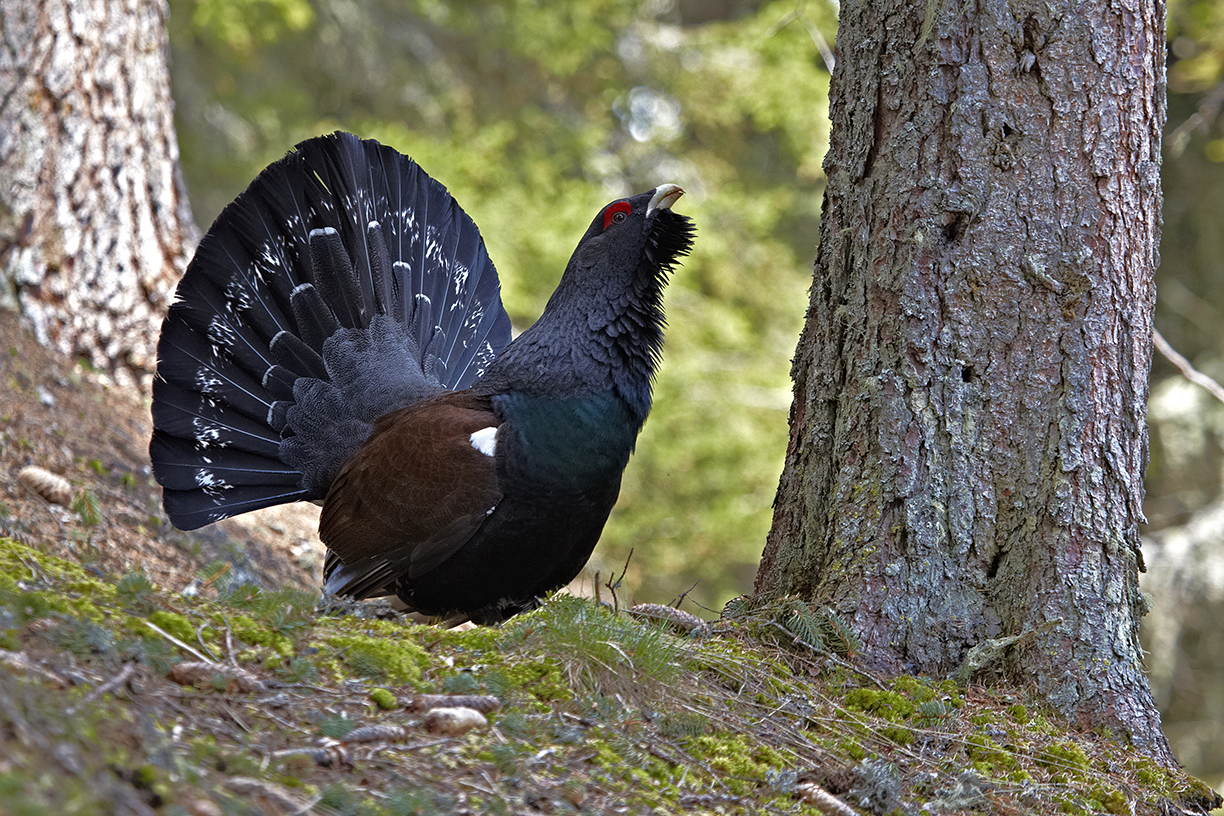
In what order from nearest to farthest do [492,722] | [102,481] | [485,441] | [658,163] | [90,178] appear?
[492,722] → [485,441] → [102,481] → [90,178] → [658,163]

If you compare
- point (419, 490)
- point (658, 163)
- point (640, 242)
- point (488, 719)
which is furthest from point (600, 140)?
point (488, 719)

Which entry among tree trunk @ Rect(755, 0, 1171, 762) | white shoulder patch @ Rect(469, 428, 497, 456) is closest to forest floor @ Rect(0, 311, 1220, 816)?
tree trunk @ Rect(755, 0, 1171, 762)

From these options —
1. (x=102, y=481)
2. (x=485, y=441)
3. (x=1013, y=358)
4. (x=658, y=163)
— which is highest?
(x=658, y=163)

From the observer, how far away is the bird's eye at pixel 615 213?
404cm

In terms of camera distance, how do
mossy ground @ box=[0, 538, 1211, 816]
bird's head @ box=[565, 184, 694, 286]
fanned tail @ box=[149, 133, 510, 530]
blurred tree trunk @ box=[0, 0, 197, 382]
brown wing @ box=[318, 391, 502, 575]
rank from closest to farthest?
mossy ground @ box=[0, 538, 1211, 816], brown wing @ box=[318, 391, 502, 575], bird's head @ box=[565, 184, 694, 286], fanned tail @ box=[149, 133, 510, 530], blurred tree trunk @ box=[0, 0, 197, 382]

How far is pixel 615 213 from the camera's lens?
13.3 ft

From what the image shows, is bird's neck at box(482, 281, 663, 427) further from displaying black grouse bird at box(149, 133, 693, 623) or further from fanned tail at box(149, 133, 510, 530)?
fanned tail at box(149, 133, 510, 530)

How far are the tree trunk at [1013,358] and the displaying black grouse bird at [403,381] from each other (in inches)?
42.3

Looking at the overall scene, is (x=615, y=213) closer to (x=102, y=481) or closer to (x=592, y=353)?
(x=592, y=353)

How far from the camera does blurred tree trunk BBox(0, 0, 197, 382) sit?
5270 millimetres

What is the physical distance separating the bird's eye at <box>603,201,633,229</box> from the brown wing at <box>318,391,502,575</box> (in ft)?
3.01

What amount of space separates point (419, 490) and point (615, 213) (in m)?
1.38

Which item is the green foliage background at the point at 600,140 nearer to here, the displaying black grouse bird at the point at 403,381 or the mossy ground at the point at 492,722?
the displaying black grouse bird at the point at 403,381

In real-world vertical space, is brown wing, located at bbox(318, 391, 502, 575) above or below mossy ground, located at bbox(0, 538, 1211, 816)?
above
